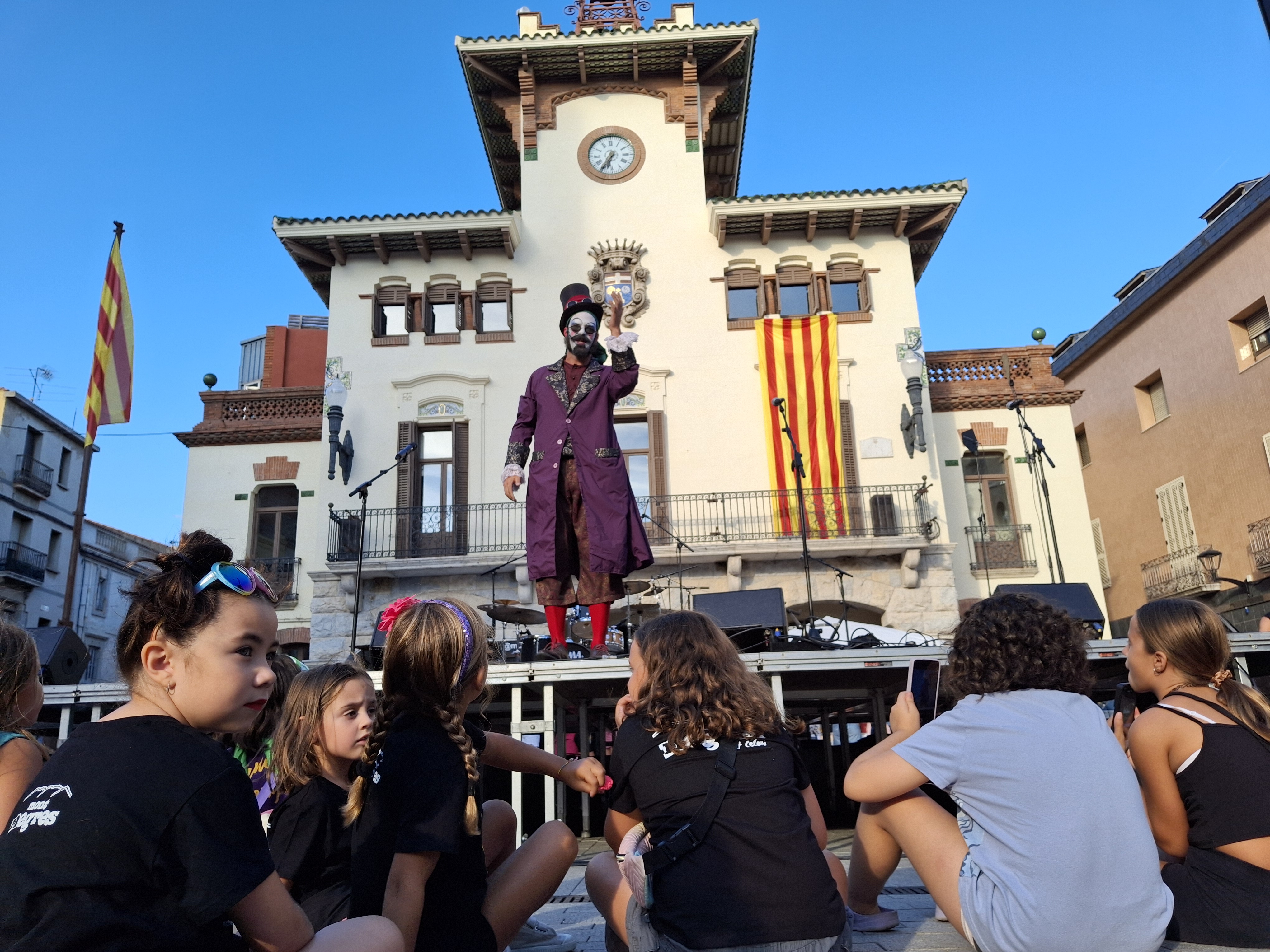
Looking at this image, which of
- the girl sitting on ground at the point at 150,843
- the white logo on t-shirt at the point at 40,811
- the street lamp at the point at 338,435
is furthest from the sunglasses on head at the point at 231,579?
the street lamp at the point at 338,435

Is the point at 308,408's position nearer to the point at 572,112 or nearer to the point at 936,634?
the point at 572,112

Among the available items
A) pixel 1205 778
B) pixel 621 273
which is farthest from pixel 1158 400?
pixel 1205 778

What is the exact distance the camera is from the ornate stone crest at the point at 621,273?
15.5 m

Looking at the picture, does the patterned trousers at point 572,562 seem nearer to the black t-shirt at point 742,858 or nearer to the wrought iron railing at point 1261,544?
the black t-shirt at point 742,858

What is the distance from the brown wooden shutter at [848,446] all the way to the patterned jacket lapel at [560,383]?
370 inches

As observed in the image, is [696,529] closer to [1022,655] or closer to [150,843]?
[1022,655]

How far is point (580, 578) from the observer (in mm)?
5805

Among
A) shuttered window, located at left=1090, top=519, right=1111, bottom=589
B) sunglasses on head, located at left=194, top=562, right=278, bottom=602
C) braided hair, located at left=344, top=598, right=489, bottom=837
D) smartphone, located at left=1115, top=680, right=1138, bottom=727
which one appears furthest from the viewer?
shuttered window, located at left=1090, top=519, right=1111, bottom=589

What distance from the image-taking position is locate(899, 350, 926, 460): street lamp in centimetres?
1452

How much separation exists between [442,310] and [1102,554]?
53.6 feet

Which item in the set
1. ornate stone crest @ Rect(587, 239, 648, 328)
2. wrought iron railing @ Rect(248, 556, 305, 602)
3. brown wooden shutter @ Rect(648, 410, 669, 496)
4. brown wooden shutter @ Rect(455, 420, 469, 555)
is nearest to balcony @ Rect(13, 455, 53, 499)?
wrought iron railing @ Rect(248, 556, 305, 602)

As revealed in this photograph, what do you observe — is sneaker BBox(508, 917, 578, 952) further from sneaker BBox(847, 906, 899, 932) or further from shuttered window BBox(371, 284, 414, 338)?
shuttered window BBox(371, 284, 414, 338)

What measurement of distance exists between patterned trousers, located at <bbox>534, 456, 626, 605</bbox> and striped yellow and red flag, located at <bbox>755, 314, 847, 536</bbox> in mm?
8650

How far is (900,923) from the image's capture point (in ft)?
9.47
